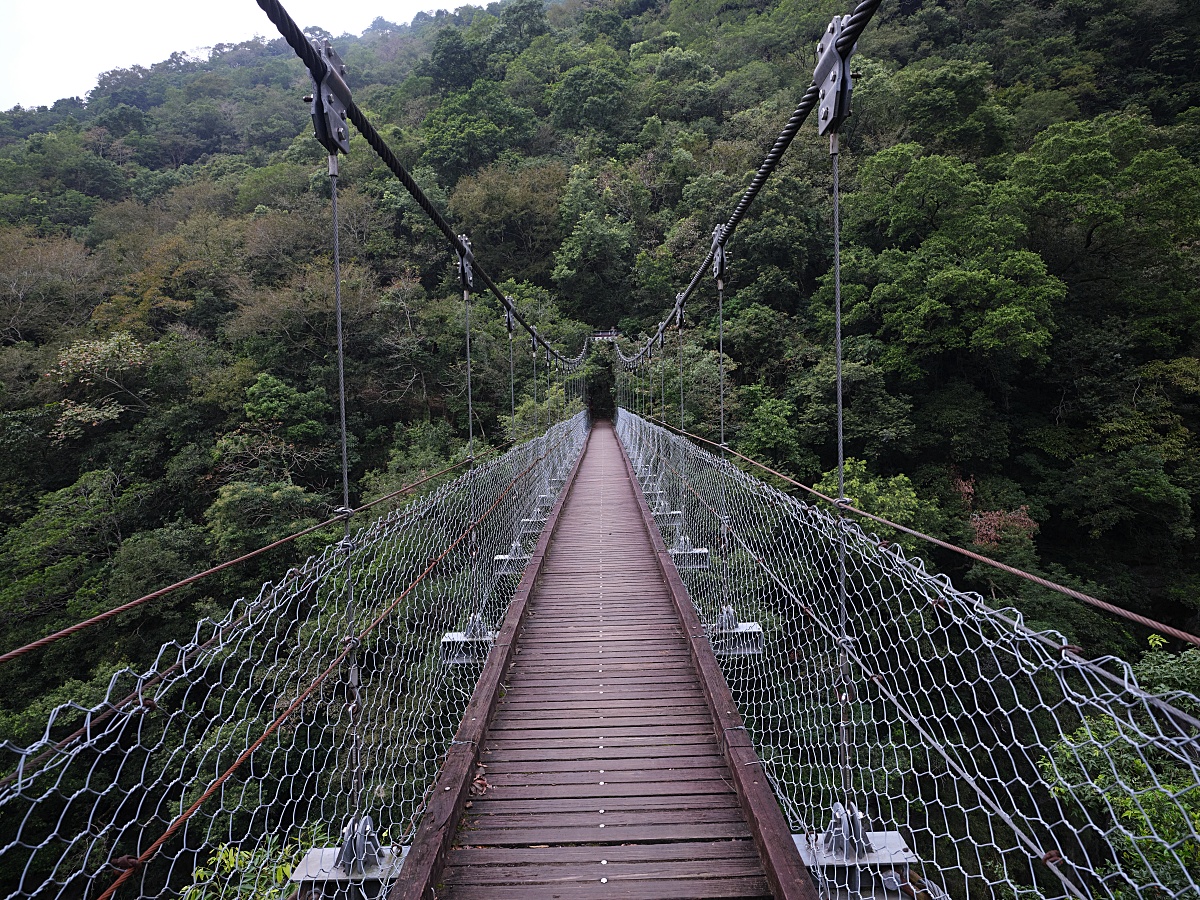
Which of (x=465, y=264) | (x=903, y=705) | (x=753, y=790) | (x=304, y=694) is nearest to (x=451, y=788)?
(x=304, y=694)

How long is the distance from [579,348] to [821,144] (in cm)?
775

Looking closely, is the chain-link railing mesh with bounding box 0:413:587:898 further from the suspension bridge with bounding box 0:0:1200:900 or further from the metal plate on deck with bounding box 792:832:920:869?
the metal plate on deck with bounding box 792:832:920:869

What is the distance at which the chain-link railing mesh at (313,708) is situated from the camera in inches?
35.4

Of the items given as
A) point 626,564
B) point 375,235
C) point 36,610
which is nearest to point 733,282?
point 375,235

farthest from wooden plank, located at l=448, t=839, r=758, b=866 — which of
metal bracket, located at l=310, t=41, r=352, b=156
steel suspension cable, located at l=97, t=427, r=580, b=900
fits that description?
metal bracket, located at l=310, t=41, r=352, b=156

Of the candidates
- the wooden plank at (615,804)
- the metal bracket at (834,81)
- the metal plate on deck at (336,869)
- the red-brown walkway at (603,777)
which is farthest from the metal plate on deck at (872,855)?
the metal bracket at (834,81)

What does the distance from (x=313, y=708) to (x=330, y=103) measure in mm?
1984

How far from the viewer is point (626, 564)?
3.58 m

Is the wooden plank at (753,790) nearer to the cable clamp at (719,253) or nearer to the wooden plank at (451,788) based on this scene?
the wooden plank at (451,788)

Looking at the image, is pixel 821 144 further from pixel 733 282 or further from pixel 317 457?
pixel 317 457

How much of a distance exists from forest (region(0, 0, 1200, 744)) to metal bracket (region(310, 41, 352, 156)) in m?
4.29

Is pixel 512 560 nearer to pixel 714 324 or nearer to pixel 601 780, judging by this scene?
pixel 601 780

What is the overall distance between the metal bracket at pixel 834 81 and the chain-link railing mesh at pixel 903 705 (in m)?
1.01

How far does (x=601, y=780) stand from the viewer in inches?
69.6
